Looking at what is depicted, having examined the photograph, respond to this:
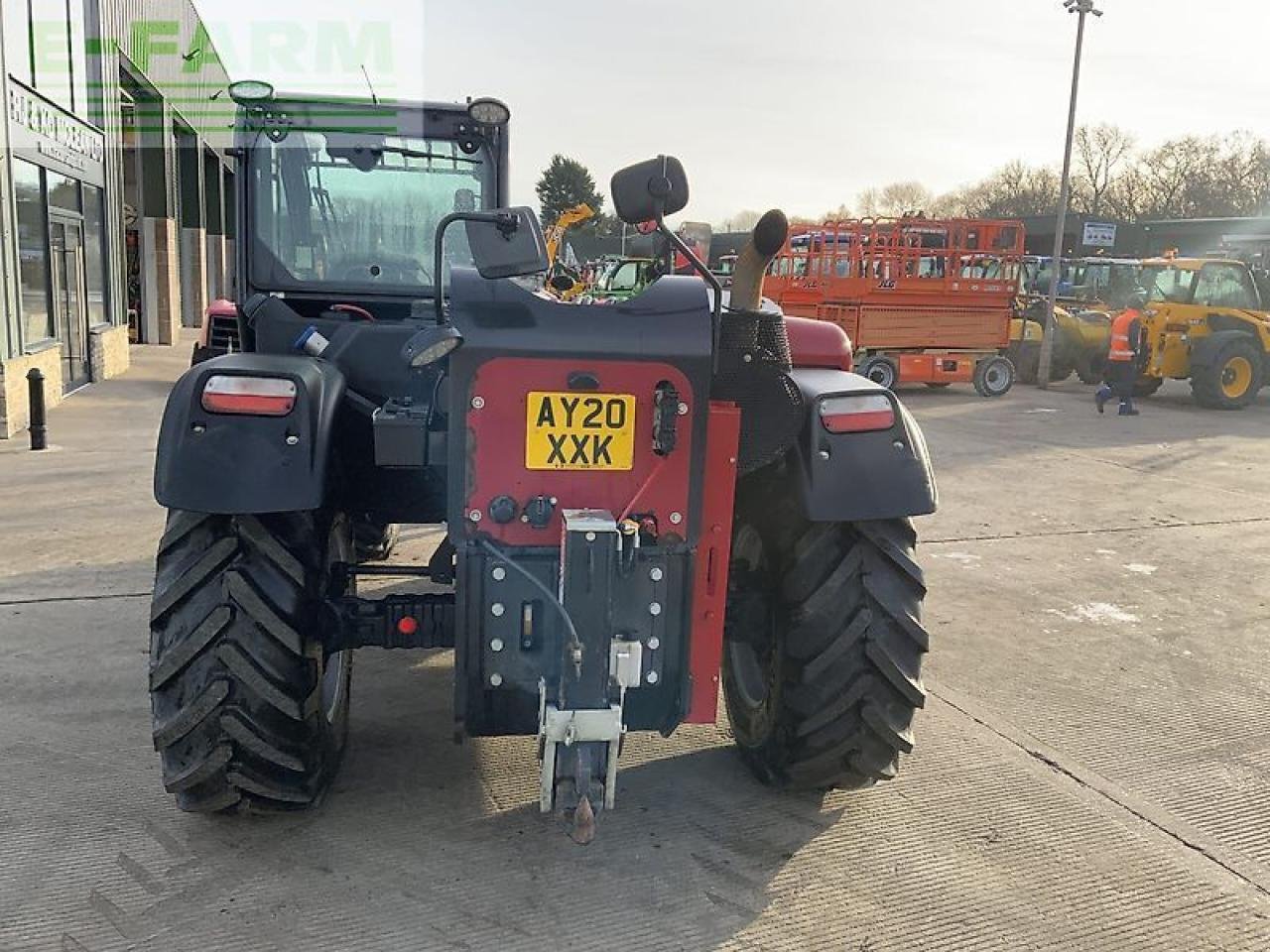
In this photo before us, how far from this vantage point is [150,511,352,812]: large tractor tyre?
2955 mm

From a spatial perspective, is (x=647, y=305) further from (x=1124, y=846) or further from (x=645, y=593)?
(x=1124, y=846)

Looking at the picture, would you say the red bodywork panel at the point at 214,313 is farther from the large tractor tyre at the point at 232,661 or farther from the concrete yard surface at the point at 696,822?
the large tractor tyre at the point at 232,661

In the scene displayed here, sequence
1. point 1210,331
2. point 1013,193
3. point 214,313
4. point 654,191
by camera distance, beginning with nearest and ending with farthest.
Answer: point 654,191 < point 214,313 < point 1210,331 < point 1013,193

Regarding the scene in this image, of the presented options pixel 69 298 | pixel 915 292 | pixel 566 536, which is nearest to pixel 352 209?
pixel 566 536

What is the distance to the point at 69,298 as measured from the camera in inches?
536

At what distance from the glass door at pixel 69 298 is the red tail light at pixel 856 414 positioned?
39.2ft

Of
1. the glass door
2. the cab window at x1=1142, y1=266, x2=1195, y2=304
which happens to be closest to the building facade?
the glass door

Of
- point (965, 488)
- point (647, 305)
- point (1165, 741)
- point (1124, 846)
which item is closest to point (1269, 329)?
point (965, 488)

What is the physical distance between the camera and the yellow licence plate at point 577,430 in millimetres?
2771

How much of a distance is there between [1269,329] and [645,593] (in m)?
16.8

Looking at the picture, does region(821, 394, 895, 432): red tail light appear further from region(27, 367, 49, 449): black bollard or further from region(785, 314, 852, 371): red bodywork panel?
region(27, 367, 49, 449): black bollard

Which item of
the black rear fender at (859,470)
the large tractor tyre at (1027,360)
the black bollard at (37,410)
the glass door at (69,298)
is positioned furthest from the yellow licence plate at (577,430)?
the large tractor tyre at (1027,360)

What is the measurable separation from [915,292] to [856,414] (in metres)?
13.4

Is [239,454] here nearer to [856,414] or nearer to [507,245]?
[507,245]
